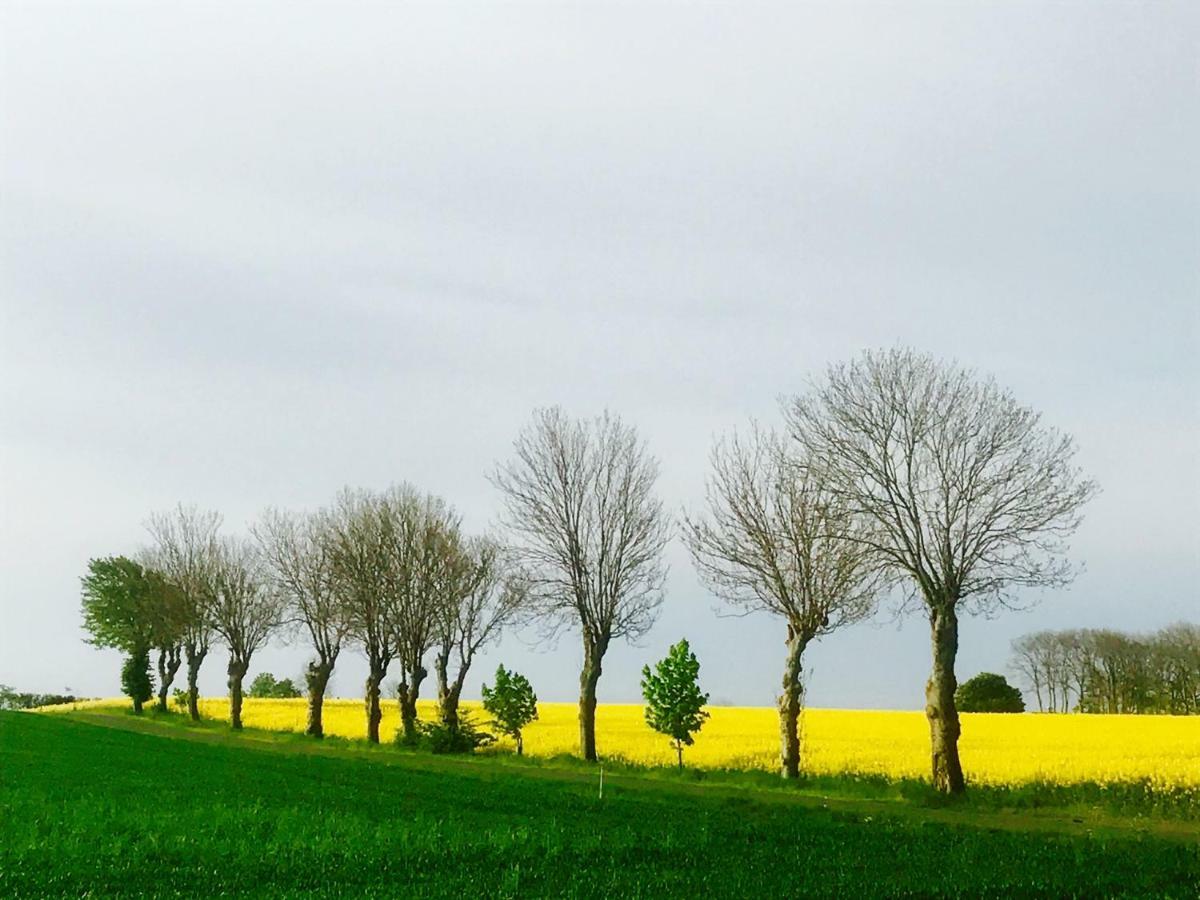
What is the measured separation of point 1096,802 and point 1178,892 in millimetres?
14556

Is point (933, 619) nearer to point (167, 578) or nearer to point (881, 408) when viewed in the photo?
point (881, 408)

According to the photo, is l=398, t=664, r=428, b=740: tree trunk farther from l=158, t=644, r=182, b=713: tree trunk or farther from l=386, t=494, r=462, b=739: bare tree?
l=158, t=644, r=182, b=713: tree trunk

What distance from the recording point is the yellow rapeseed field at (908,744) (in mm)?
35000

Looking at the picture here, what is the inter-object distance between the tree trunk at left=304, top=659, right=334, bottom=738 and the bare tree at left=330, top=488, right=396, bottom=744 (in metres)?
4.57

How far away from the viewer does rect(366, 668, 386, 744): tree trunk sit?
5816cm

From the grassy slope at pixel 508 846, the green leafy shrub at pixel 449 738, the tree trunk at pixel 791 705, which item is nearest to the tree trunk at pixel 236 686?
the green leafy shrub at pixel 449 738

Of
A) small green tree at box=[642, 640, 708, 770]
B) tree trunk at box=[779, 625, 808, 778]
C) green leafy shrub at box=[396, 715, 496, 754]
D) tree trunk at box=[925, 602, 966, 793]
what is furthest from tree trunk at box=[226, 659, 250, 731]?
tree trunk at box=[925, 602, 966, 793]

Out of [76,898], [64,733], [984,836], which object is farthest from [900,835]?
[64,733]

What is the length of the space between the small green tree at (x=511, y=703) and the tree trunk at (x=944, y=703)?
28280 mm

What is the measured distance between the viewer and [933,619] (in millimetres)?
30453

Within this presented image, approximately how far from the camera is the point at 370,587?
59531 millimetres

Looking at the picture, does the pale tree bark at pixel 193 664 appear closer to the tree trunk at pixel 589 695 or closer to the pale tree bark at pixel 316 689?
the pale tree bark at pixel 316 689

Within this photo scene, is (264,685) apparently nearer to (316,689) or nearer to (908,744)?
(316,689)

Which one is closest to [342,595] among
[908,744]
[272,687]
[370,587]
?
[370,587]
